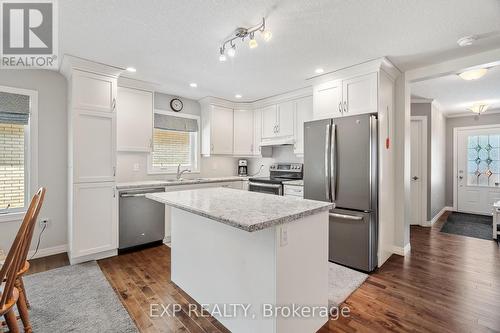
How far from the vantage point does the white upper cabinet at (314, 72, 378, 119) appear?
2.84 meters

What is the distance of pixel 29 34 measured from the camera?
89.7 inches

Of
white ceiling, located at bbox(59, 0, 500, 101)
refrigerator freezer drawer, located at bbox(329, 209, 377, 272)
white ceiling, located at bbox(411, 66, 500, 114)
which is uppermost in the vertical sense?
white ceiling, located at bbox(411, 66, 500, 114)

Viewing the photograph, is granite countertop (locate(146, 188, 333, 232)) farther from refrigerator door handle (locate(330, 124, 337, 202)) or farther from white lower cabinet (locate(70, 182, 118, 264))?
white lower cabinet (locate(70, 182, 118, 264))

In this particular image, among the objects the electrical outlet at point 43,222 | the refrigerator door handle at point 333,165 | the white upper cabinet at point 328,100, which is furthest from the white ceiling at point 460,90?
the electrical outlet at point 43,222

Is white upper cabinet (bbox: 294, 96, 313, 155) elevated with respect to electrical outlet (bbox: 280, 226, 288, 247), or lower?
elevated

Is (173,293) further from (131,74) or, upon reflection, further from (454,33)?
(454,33)

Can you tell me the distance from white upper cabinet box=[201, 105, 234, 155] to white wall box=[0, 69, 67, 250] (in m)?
2.15

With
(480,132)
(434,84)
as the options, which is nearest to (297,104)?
(434,84)

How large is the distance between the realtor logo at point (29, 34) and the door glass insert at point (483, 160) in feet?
26.7

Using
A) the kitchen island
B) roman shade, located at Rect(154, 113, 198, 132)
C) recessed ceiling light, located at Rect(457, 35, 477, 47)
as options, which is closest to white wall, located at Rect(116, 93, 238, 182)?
roman shade, located at Rect(154, 113, 198, 132)

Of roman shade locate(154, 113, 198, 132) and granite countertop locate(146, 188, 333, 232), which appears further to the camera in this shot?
roman shade locate(154, 113, 198, 132)

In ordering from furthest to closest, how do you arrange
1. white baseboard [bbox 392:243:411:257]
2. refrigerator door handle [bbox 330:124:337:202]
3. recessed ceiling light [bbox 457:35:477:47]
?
white baseboard [bbox 392:243:411:257], refrigerator door handle [bbox 330:124:337:202], recessed ceiling light [bbox 457:35:477:47]

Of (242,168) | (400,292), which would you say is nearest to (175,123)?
(242,168)

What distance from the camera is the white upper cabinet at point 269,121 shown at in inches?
178
